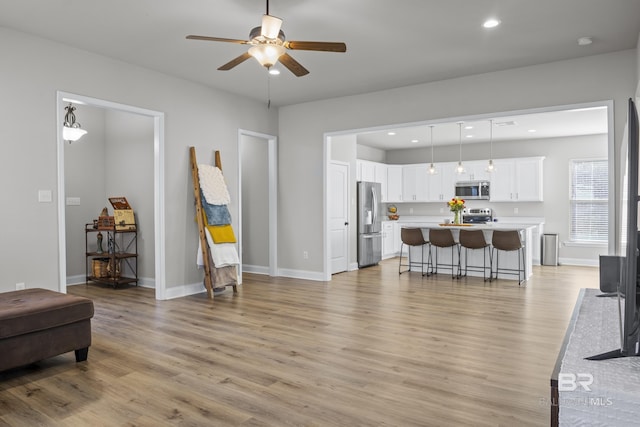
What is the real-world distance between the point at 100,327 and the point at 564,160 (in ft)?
29.6

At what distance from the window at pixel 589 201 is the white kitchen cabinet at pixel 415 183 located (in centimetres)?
306

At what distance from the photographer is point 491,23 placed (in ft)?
13.1

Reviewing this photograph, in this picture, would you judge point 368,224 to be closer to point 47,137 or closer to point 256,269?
point 256,269

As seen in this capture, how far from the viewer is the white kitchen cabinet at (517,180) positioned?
921 cm

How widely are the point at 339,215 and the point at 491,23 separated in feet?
14.1

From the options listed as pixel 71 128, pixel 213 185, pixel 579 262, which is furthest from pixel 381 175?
pixel 71 128

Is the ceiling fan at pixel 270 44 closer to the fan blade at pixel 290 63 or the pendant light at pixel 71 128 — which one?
the fan blade at pixel 290 63

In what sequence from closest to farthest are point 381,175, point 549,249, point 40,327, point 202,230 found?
1. point 40,327
2. point 202,230
3. point 549,249
4. point 381,175

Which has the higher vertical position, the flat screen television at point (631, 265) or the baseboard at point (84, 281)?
the flat screen television at point (631, 265)

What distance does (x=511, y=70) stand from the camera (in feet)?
17.5

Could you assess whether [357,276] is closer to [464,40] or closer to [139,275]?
[139,275]

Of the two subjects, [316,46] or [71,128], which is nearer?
[316,46]

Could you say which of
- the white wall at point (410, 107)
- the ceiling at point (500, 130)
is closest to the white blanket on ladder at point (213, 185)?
the white wall at point (410, 107)

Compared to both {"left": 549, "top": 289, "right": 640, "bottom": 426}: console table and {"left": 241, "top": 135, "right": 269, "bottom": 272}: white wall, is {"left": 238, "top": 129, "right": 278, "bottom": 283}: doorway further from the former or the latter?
{"left": 549, "top": 289, "right": 640, "bottom": 426}: console table
